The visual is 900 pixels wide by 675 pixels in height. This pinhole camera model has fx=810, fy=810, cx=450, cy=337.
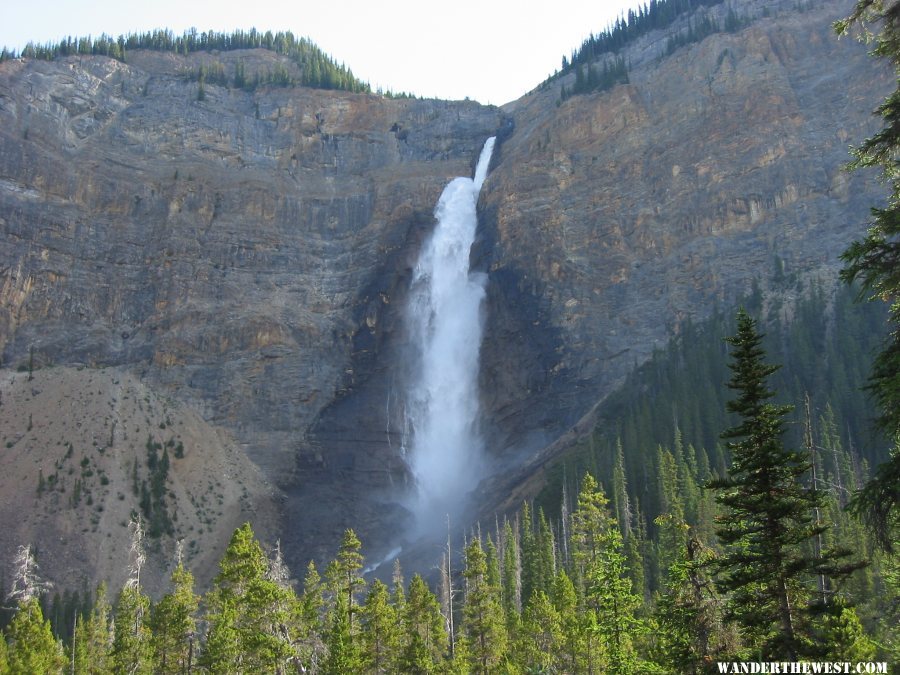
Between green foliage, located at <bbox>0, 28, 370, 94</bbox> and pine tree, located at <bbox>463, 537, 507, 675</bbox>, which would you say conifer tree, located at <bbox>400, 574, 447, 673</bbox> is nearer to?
pine tree, located at <bbox>463, 537, 507, 675</bbox>

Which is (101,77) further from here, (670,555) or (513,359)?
(670,555)

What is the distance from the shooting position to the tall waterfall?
101625 mm

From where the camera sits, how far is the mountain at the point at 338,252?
98.1 m

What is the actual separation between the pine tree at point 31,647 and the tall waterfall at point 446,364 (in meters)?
54.9

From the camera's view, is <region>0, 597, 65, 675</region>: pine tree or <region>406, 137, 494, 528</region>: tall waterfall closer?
<region>0, 597, 65, 675</region>: pine tree

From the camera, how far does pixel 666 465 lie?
69562 millimetres

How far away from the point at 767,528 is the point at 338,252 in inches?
4667

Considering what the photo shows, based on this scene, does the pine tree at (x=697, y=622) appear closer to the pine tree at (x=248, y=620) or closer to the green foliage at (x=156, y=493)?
the pine tree at (x=248, y=620)

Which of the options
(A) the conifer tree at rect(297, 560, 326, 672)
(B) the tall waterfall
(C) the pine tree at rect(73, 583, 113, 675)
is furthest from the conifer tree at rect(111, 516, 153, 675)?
(B) the tall waterfall

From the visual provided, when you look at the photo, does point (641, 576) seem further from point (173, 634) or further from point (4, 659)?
point (4, 659)

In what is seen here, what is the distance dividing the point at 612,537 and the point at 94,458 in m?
79.7

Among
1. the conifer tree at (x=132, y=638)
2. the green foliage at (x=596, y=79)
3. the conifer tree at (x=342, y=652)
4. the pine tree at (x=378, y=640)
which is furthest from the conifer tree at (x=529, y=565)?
the green foliage at (x=596, y=79)

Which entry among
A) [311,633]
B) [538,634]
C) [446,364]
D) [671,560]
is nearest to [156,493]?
[446,364]

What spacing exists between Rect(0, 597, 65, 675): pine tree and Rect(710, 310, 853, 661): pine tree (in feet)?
113
